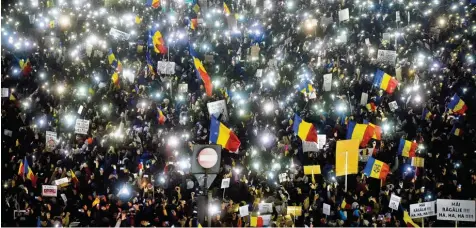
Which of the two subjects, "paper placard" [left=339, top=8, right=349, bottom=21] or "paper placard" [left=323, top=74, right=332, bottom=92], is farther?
"paper placard" [left=339, top=8, right=349, bottom=21]

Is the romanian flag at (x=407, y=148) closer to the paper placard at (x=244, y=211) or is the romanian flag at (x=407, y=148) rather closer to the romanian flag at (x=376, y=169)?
the romanian flag at (x=376, y=169)

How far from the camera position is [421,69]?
16.4 metres

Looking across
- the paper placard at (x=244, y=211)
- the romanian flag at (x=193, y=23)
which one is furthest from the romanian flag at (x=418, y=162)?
the romanian flag at (x=193, y=23)

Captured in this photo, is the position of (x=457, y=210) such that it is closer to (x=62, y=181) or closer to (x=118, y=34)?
(x=62, y=181)

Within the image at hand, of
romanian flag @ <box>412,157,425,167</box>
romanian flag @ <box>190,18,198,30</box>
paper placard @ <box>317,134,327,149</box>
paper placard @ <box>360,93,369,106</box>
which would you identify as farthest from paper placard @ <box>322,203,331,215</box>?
romanian flag @ <box>190,18,198,30</box>

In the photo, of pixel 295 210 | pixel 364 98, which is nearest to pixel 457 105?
pixel 364 98

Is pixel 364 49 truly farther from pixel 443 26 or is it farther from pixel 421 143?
pixel 421 143

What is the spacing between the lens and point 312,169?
1265cm

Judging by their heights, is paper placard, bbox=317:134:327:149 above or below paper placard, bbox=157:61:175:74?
below

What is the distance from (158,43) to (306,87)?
571cm

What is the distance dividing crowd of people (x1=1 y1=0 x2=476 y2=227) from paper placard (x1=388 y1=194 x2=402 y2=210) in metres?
0.16

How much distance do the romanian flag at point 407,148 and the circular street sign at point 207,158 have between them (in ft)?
26.5

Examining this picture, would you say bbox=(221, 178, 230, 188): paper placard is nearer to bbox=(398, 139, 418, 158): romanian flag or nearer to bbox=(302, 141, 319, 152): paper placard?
bbox=(302, 141, 319, 152): paper placard

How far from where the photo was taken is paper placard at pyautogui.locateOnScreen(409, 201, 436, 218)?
10164mm
